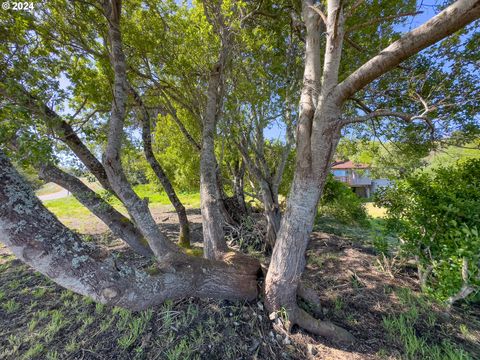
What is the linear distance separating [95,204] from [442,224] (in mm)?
4708

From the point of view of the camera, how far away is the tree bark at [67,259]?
145 centimetres

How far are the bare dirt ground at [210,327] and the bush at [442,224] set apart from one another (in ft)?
1.36

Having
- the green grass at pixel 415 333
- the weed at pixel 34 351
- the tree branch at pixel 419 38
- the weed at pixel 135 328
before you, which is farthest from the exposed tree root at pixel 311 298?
the weed at pixel 34 351

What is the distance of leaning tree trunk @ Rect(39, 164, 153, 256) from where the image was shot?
8.46ft

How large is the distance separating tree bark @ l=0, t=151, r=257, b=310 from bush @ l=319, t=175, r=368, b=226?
6.95 m

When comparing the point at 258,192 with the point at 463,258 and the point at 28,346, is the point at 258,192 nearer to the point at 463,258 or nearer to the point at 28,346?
the point at 463,258

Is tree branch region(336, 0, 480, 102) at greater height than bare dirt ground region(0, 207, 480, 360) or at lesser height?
greater

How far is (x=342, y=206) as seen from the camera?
24.1 feet

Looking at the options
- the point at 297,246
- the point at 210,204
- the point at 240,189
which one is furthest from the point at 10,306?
the point at 240,189

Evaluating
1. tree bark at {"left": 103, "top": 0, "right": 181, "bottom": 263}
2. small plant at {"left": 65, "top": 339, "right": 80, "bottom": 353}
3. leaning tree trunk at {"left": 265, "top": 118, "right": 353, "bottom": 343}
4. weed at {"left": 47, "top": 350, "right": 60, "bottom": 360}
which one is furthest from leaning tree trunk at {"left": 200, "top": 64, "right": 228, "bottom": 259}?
weed at {"left": 47, "top": 350, "right": 60, "bottom": 360}

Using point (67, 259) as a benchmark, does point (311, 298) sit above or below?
below

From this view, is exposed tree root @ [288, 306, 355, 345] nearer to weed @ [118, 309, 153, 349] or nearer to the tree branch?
weed @ [118, 309, 153, 349]

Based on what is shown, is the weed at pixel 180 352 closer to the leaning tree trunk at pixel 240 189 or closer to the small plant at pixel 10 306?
the small plant at pixel 10 306

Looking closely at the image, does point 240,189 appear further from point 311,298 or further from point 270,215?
point 311,298
